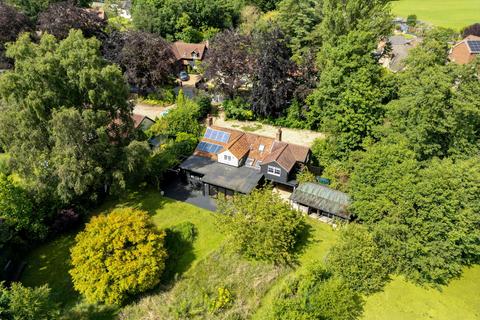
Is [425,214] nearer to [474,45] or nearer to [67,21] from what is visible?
[474,45]

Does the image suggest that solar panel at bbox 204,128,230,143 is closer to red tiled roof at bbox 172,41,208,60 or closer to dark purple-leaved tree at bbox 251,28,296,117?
dark purple-leaved tree at bbox 251,28,296,117

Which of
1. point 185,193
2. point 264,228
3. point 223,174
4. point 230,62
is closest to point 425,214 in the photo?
point 264,228

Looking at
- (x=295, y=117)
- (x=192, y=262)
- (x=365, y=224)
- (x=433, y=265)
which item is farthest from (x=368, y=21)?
(x=192, y=262)

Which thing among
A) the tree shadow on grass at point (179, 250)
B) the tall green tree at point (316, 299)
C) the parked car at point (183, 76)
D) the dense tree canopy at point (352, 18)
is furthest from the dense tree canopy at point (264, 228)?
the parked car at point (183, 76)

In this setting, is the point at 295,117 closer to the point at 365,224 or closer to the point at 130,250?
the point at 365,224

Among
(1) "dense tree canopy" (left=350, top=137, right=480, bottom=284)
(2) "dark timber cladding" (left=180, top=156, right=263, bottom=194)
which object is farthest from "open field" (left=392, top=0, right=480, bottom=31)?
(2) "dark timber cladding" (left=180, top=156, right=263, bottom=194)

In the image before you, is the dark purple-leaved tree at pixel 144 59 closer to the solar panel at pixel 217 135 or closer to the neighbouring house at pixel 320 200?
the solar panel at pixel 217 135
